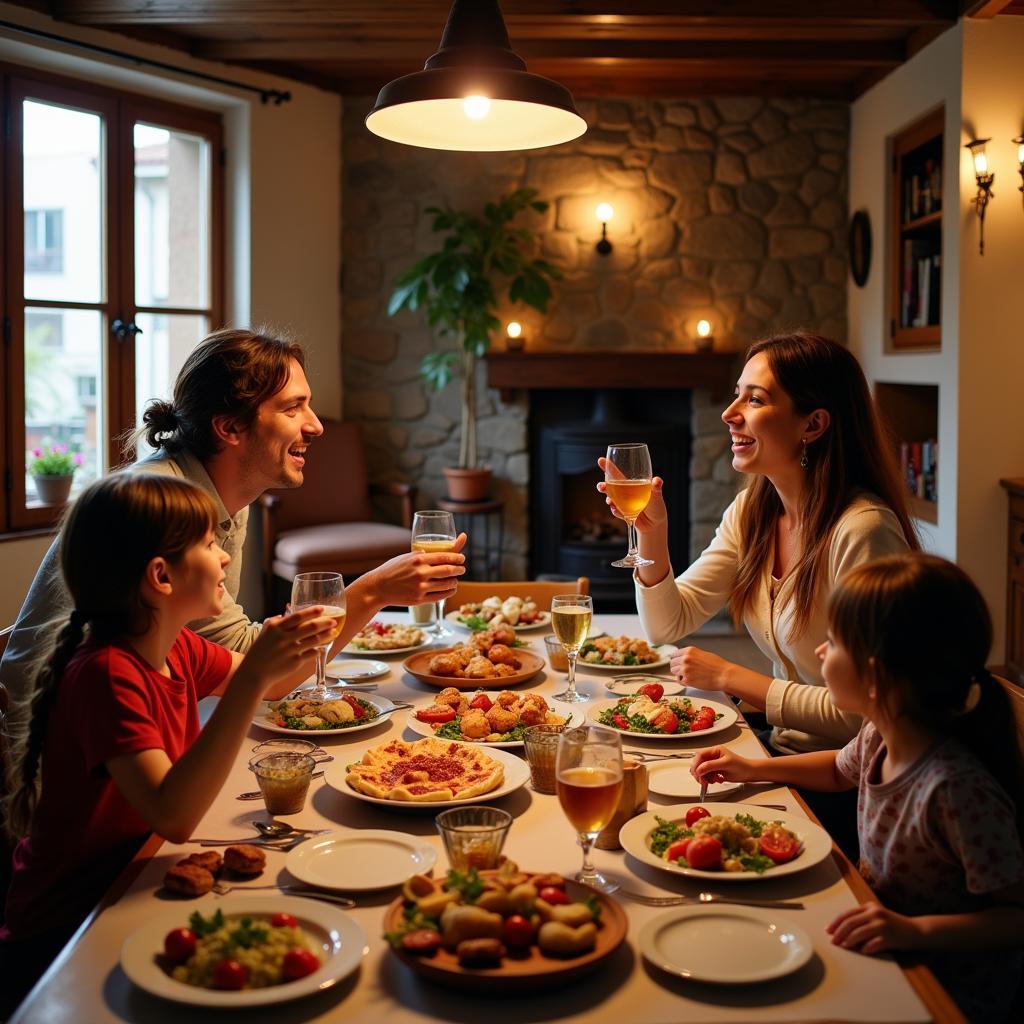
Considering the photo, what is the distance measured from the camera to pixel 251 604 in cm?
553

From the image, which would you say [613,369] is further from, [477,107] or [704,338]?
[477,107]

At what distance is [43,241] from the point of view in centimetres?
474

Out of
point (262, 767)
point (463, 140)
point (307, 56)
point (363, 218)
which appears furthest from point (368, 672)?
point (363, 218)

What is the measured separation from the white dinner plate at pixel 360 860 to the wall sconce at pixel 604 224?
4.85 meters

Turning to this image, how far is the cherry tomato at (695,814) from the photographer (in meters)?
1.44

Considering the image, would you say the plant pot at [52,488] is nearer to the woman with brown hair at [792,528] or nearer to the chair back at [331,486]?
the chair back at [331,486]

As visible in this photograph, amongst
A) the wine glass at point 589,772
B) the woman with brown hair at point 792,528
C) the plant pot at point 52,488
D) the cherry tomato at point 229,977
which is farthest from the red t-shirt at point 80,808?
the plant pot at point 52,488

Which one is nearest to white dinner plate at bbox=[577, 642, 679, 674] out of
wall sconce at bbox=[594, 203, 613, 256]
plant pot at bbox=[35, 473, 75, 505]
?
plant pot at bbox=[35, 473, 75, 505]

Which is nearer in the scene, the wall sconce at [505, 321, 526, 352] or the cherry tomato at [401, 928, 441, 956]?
the cherry tomato at [401, 928, 441, 956]

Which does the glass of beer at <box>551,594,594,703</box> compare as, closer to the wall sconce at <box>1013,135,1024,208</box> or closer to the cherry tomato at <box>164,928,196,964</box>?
the cherry tomato at <box>164,928,196,964</box>

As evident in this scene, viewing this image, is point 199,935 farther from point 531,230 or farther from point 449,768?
point 531,230

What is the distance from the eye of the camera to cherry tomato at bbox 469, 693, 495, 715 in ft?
6.20

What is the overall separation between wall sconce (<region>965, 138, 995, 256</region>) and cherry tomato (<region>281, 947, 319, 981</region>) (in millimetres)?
4193

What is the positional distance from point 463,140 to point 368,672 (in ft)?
3.38
